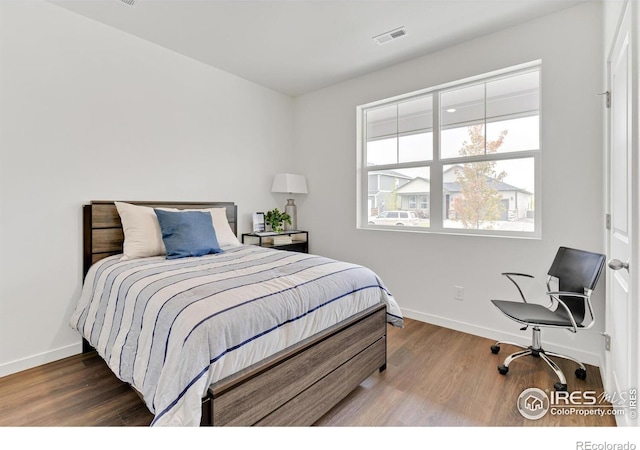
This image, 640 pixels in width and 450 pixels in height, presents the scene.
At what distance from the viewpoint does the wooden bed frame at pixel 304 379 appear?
1332 mm

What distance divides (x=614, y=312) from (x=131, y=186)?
3.59 meters

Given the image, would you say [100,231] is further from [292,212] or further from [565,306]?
[565,306]

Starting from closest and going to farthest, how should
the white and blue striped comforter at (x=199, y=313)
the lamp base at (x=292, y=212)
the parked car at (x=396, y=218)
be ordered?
the white and blue striped comforter at (x=199, y=313) < the parked car at (x=396, y=218) < the lamp base at (x=292, y=212)

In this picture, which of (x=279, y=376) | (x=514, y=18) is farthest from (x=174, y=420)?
(x=514, y=18)

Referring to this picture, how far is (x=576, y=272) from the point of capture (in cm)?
220

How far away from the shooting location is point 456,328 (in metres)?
3.02

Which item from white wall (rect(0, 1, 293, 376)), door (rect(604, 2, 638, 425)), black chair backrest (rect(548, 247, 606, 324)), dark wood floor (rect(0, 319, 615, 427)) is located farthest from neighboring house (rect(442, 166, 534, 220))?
white wall (rect(0, 1, 293, 376))

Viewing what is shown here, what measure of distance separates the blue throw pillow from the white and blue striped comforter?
0.13 meters

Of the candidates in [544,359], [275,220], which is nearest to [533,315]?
[544,359]

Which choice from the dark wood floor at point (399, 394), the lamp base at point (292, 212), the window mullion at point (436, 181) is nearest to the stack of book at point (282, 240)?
the lamp base at point (292, 212)

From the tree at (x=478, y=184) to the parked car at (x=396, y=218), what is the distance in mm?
447

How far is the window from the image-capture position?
2715mm

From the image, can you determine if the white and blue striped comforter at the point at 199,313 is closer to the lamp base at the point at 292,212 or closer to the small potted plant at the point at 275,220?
the small potted plant at the point at 275,220
